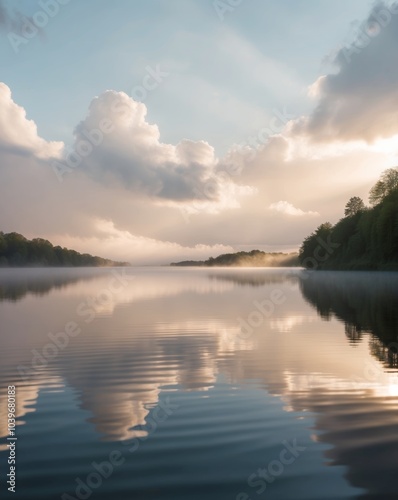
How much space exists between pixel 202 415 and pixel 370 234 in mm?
136639

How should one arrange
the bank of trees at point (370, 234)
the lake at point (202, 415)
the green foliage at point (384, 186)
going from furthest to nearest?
the green foliage at point (384, 186) → the bank of trees at point (370, 234) → the lake at point (202, 415)

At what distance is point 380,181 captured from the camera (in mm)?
157125

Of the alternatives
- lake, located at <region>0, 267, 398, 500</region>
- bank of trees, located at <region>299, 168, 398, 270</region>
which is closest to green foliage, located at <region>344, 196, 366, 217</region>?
bank of trees, located at <region>299, 168, 398, 270</region>

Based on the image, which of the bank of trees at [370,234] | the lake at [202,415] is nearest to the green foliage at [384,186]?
the bank of trees at [370,234]

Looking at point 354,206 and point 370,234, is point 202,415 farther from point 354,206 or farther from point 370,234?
point 354,206

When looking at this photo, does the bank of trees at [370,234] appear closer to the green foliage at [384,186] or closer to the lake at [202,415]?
the green foliage at [384,186]

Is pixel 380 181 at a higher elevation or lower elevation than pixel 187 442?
higher

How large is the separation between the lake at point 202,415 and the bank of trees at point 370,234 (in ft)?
353

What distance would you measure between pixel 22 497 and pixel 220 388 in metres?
6.79

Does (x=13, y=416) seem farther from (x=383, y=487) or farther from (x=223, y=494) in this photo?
(x=383, y=487)

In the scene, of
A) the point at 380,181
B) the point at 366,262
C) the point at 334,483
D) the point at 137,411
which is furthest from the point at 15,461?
the point at 380,181

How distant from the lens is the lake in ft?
24.3

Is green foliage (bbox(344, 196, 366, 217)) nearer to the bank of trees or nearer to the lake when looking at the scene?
the bank of trees

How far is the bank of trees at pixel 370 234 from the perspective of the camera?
404 ft
